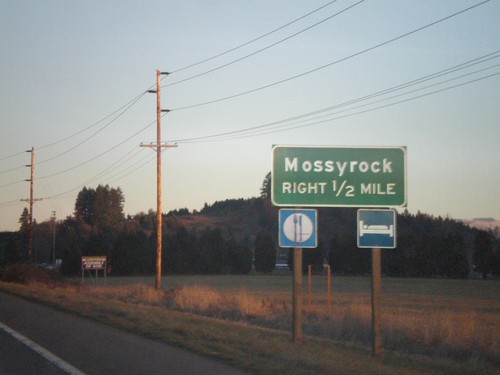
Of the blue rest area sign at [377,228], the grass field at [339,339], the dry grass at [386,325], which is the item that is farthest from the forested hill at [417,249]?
the blue rest area sign at [377,228]

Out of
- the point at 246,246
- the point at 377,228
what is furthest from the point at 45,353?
the point at 246,246

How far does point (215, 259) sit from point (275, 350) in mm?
92060

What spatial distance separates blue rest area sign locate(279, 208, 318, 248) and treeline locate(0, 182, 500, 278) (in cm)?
4091

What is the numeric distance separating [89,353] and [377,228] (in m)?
6.60

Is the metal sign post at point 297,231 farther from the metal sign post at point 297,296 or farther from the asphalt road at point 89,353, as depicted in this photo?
the asphalt road at point 89,353

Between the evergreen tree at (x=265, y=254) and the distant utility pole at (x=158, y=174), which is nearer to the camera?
the distant utility pole at (x=158, y=174)

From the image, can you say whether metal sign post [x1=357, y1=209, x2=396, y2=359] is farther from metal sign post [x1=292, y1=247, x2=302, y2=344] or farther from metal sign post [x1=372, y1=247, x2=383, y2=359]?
metal sign post [x1=292, y1=247, x2=302, y2=344]

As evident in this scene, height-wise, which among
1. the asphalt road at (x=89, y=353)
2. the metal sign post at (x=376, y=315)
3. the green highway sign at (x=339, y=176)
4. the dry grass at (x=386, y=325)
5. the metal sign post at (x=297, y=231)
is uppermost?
the green highway sign at (x=339, y=176)

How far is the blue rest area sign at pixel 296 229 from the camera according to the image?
15.8m

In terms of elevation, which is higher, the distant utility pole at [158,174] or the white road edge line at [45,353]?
the distant utility pole at [158,174]

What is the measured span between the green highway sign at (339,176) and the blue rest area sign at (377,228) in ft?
1.32

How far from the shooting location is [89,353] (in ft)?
46.4

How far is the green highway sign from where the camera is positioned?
49.0 ft

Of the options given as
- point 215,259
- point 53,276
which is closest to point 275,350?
point 53,276
